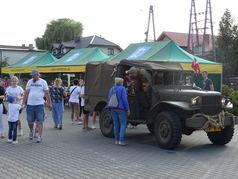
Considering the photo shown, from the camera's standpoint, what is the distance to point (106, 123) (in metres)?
12.0

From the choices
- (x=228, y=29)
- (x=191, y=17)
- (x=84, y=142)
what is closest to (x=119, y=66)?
(x=84, y=142)

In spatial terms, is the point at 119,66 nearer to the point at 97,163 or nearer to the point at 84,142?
the point at 84,142

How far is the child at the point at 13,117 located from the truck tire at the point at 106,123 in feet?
7.82

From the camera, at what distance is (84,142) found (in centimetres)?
1103

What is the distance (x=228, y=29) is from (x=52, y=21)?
1827 inches

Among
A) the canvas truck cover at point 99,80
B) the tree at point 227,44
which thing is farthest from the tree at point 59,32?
the canvas truck cover at point 99,80

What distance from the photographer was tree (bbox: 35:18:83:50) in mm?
83812

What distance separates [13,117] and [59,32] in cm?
7585

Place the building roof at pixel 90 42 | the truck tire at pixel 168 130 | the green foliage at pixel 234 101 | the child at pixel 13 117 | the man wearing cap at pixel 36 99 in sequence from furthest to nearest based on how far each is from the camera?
the building roof at pixel 90 42 → the green foliage at pixel 234 101 → the man wearing cap at pixel 36 99 → the child at pixel 13 117 → the truck tire at pixel 168 130

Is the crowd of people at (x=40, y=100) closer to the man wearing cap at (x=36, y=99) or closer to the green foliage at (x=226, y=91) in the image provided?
the man wearing cap at (x=36, y=99)

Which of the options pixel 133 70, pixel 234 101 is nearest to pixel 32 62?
pixel 234 101

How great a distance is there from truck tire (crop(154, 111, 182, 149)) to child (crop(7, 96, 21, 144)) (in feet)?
10.9

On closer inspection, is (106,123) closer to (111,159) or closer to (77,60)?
(111,159)

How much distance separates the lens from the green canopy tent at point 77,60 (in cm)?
2332
